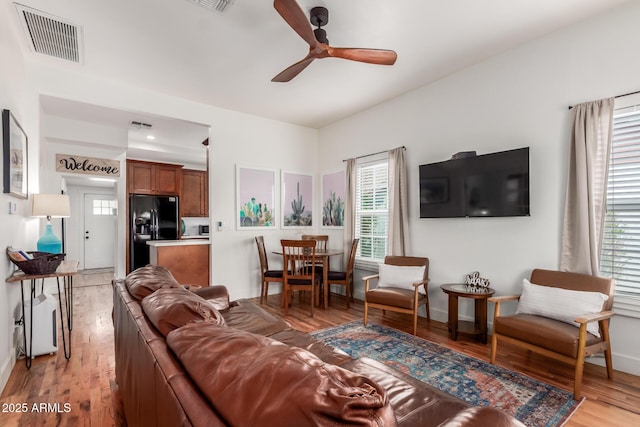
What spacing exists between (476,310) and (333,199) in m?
2.93

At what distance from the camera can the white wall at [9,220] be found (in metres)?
2.25

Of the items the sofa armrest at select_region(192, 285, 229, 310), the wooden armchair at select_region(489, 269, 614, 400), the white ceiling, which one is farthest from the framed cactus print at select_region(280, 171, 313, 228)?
the wooden armchair at select_region(489, 269, 614, 400)

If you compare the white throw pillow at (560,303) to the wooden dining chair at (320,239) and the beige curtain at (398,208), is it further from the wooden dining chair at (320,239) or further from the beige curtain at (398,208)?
the wooden dining chair at (320,239)

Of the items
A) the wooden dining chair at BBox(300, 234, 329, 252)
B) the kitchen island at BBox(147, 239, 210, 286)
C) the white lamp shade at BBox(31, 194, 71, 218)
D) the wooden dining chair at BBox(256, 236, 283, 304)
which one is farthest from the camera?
the wooden dining chair at BBox(300, 234, 329, 252)

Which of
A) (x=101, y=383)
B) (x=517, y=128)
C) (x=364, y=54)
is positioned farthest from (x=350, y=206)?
(x=101, y=383)

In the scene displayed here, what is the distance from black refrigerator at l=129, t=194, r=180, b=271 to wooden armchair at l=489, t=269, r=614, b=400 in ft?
20.4

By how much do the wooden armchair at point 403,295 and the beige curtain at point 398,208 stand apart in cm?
28

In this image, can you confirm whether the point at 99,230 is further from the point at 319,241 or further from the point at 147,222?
the point at 319,241

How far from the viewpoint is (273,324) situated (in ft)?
7.34

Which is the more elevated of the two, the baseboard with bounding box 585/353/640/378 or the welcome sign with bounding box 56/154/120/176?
the welcome sign with bounding box 56/154/120/176

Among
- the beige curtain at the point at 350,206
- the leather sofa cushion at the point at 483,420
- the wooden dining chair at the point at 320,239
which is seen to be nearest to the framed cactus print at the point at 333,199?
the beige curtain at the point at 350,206

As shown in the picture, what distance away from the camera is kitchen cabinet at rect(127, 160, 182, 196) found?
20.5 feet

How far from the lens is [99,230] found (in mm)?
8039

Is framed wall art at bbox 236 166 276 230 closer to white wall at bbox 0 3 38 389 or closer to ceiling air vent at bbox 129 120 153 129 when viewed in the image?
ceiling air vent at bbox 129 120 153 129
